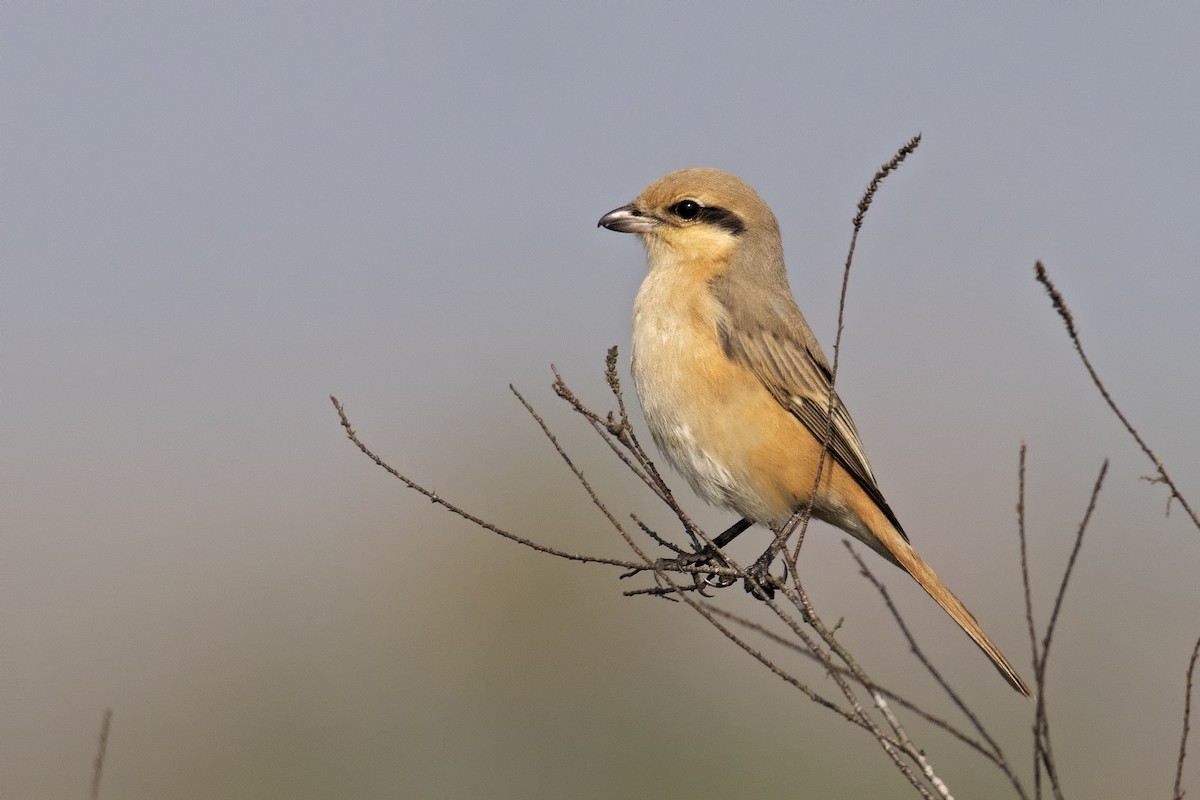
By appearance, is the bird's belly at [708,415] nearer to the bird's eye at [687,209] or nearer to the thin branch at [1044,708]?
the bird's eye at [687,209]

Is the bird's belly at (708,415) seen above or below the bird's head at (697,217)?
below

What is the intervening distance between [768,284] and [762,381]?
597mm

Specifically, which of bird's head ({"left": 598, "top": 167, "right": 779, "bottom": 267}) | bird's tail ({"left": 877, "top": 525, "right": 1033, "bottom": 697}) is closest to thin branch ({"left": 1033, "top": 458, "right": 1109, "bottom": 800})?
bird's tail ({"left": 877, "top": 525, "right": 1033, "bottom": 697})

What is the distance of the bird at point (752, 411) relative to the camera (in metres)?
4.71

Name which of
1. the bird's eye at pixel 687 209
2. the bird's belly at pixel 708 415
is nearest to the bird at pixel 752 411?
the bird's belly at pixel 708 415

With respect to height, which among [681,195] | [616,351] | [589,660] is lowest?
[589,660]

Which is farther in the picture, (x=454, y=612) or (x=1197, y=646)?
(x=454, y=612)

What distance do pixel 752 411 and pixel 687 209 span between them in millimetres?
1063

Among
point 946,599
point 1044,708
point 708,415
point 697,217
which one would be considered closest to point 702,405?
point 708,415

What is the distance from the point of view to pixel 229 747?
1105 centimetres

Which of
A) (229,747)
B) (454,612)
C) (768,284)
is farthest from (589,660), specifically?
(768,284)

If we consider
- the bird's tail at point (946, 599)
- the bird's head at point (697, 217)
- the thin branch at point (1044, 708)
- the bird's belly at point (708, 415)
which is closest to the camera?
the thin branch at point (1044, 708)

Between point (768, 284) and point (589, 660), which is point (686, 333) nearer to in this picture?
point (768, 284)

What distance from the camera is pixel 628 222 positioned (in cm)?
538
